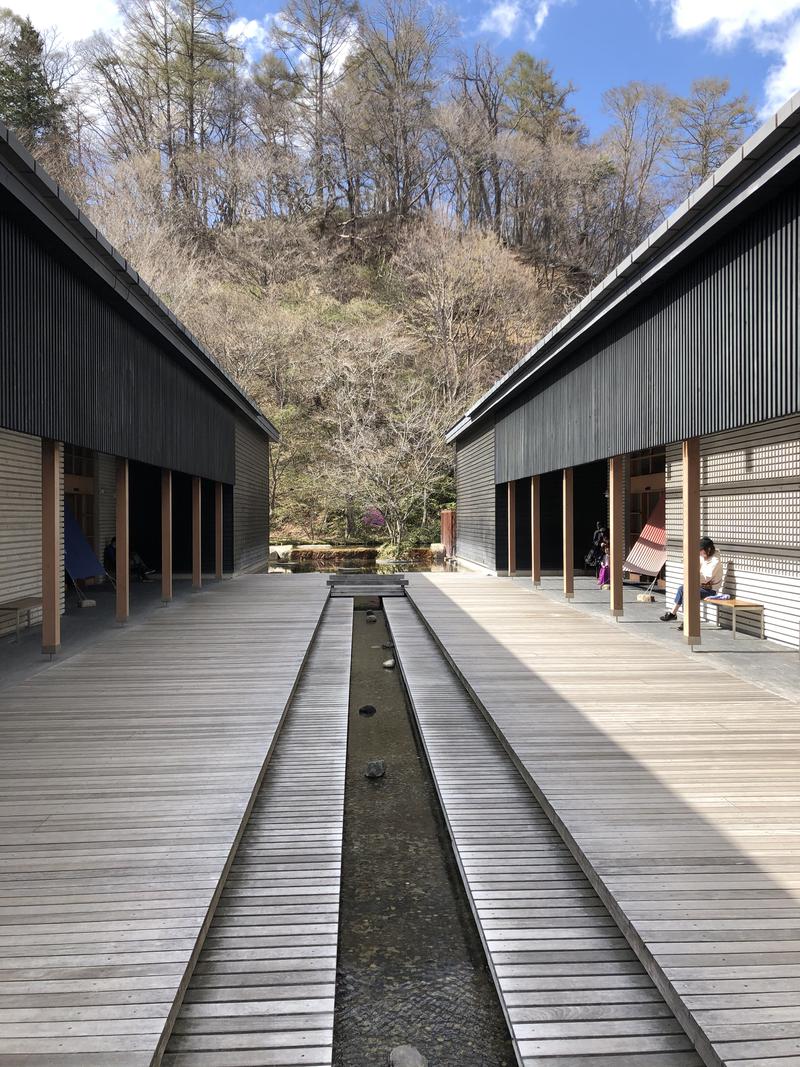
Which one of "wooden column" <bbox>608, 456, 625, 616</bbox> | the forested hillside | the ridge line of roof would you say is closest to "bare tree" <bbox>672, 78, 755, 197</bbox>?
the forested hillside

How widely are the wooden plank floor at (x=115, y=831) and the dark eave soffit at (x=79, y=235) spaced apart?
332cm

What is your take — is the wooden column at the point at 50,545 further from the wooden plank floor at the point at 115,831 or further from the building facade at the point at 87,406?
the wooden plank floor at the point at 115,831

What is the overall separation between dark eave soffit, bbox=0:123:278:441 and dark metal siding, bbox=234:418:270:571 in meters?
5.98

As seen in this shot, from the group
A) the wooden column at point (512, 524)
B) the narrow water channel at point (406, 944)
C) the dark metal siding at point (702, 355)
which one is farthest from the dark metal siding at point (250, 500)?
the narrow water channel at point (406, 944)

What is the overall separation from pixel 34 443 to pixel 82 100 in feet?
108

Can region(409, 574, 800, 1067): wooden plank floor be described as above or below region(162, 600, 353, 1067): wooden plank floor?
above

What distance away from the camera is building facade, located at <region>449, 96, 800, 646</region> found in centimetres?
494

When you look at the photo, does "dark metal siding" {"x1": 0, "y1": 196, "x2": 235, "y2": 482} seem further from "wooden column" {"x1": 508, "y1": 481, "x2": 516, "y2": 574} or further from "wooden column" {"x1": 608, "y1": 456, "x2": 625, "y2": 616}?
"wooden column" {"x1": 508, "y1": 481, "x2": 516, "y2": 574}

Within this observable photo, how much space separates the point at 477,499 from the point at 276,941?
15.0 meters

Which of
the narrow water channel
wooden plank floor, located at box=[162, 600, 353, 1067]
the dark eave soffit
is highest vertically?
the dark eave soffit

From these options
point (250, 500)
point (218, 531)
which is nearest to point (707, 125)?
point (250, 500)

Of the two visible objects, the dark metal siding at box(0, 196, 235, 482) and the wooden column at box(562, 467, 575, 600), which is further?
the wooden column at box(562, 467, 575, 600)

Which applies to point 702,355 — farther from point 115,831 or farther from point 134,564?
point 134,564

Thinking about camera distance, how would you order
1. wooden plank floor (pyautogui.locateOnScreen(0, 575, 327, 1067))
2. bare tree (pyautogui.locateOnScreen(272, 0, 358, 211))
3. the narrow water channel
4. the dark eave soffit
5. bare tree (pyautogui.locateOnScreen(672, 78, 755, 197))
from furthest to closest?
bare tree (pyautogui.locateOnScreen(272, 0, 358, 211)) → bare tree (pyautogui.locateOnScreen(672, 78, 755, 197)) → the dark eave soffit → the narrow water channel → wooden plank floor (pyautogui.locateOnScreen(0, 575, 327, 1067))
